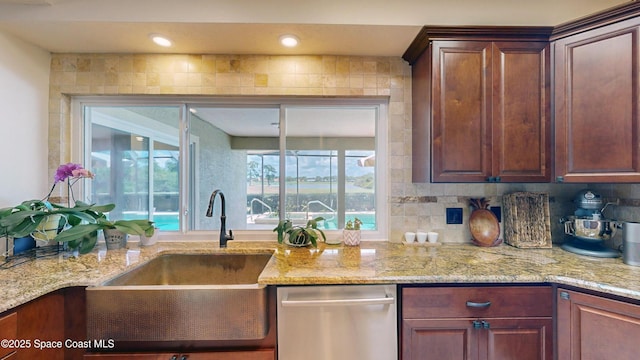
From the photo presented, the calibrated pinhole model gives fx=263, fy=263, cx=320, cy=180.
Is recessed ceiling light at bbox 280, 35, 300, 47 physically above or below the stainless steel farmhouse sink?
above

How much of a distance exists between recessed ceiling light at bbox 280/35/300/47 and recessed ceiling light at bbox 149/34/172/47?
725 mm

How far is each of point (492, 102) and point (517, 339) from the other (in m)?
1.24

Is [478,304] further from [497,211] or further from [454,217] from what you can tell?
[497,211]

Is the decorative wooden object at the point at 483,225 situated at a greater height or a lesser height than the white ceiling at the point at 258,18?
lesser

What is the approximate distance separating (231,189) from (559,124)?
2735 millimetres

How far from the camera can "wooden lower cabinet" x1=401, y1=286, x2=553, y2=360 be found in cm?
123

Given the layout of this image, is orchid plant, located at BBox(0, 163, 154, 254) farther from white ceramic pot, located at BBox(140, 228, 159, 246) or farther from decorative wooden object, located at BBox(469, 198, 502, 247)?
decorative wooden object, located at BBox(469, 198, 502, 247)

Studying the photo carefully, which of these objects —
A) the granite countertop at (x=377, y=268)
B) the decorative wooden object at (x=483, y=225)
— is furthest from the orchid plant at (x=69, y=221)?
the decorative wooden object at (x=483, y=225)

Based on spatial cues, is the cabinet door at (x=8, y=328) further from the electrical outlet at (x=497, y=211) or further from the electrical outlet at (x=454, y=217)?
the electrical outlet at (x=497, y=211)

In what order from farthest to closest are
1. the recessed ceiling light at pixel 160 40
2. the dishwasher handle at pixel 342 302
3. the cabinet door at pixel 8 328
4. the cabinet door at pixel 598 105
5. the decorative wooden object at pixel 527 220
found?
1. the decorative wooden object at pixel 527 220
2. the recessed ceiling light at pixel 160 40
3. the cabinet door at pixel 598 105
4. the dishwasher handle at pixel 342 302
5. the cabinet door at pixel 8 328

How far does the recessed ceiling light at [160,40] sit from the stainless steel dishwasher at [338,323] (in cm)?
166

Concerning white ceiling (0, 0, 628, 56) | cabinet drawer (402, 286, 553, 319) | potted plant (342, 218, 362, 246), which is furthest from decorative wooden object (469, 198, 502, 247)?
white ceiling (0, 0, 628, 56)

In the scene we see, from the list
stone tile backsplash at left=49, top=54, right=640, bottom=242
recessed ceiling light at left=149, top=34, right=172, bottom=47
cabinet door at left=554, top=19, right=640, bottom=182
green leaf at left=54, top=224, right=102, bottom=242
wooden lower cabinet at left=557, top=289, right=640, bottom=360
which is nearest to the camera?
wooden lower cabinet at left=557, top=289, right=640, bottom=360

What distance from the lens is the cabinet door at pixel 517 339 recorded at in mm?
Result: 1230
